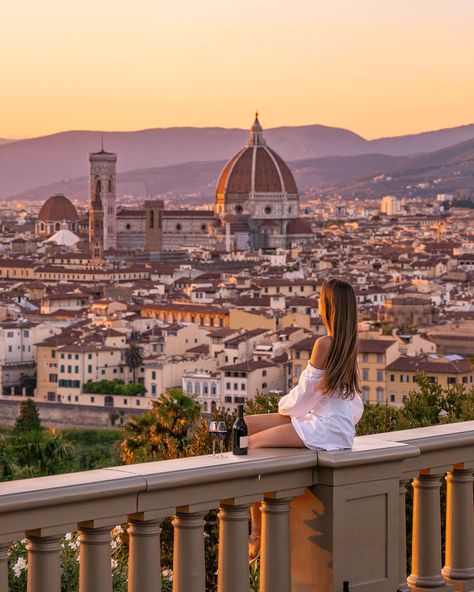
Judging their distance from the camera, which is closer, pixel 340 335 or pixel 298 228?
pixel 340 335

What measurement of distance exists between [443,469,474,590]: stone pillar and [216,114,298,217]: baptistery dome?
383 ft

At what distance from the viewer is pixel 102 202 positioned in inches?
4429

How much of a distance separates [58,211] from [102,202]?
16.1 metres

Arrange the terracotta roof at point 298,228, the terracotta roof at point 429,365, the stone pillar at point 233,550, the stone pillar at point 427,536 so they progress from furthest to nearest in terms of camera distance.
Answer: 1. the terracotta roof at point 298,228
2. the terracotta roof at point 429,365
3. the stone pillar at point 427,536
4. the stone pillar at point 233,550

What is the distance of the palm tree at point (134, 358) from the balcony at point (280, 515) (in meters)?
37.1

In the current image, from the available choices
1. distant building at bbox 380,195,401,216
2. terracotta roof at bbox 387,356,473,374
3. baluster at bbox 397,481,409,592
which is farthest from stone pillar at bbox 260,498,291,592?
distant building at bbox 380,195,401,216

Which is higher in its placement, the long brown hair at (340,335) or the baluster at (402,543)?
the long brown hair at (340,335)

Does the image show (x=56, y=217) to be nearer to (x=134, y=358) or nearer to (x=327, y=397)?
(x=134, y=358)

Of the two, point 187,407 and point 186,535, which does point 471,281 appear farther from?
point 186,535

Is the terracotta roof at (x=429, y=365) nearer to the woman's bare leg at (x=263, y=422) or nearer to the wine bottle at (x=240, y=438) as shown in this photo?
the woman's bare leg at (x=263, y=422)

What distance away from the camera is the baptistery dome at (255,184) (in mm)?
123100

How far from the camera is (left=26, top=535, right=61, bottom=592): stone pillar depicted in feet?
13.5

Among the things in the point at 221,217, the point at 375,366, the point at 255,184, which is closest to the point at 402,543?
the point at 375,366

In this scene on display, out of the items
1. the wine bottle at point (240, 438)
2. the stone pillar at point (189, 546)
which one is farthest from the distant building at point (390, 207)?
the stone pillar at point (189, 546)
